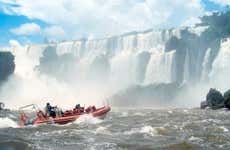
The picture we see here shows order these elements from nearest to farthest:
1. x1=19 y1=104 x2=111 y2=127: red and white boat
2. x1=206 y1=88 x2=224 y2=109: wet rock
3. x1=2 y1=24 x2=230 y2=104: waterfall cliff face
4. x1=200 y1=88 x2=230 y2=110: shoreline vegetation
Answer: x1=19 y1=104 x2=111 y2=127: red and white boat < x1=200 y1=88 x2=230 y2=110: shoreline vegetation < x1=206 y1=88 x2=224 y2=109: wet rock < x1=2 y1=24 x2=230 y2=104: waterfall cliff face

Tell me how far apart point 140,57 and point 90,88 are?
29.2m

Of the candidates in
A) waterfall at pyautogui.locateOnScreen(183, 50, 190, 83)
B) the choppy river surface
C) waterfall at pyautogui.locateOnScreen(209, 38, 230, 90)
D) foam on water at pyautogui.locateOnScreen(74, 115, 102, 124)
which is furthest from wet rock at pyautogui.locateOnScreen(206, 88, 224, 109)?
waterfall at pyautogui.locateOnScreen(183, 50, 190, 83)

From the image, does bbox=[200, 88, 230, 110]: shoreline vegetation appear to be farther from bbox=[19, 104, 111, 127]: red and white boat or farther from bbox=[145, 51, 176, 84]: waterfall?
bbox=[145, 51, 176, 84]: waterfall

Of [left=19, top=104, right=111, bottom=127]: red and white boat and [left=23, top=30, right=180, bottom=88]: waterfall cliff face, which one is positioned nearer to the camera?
[left=19, top=104, right=111, bottom=127]: red and white boat

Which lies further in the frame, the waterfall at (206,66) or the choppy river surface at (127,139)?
the waterfall at (206,66)

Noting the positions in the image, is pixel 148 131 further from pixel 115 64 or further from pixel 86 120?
pixel 115 64

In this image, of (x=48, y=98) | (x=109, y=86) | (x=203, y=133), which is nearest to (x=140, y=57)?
(x=109, y=86)

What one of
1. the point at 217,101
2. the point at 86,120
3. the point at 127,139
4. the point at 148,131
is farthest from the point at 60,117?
the point at 217,101

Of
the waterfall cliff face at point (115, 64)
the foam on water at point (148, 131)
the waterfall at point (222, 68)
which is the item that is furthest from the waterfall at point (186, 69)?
the foam on water at point (148, 131)

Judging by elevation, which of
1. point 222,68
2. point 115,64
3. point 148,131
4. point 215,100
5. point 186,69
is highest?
point 115,64

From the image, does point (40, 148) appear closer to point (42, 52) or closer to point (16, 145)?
point (16, 145)

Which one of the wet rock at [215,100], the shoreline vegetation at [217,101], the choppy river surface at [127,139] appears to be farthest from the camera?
the wet rock at [215,100]

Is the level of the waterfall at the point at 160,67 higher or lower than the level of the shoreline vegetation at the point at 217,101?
higher

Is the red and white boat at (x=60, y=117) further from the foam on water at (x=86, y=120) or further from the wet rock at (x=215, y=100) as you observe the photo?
the wet rock at (x=215, y=100)
